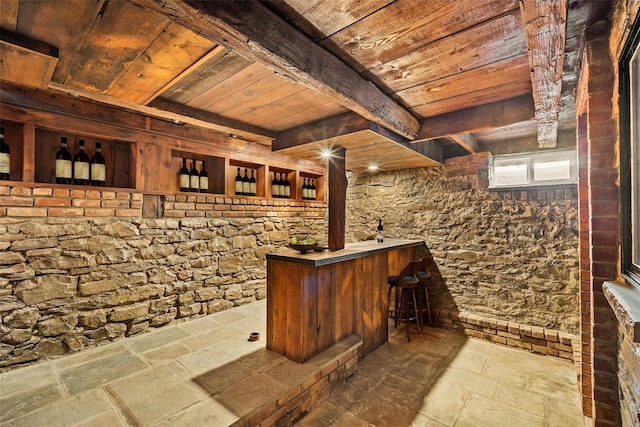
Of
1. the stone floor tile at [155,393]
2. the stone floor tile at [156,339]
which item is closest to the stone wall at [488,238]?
the stone floor tile at [156,339]

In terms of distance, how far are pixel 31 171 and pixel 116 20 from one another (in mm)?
1712

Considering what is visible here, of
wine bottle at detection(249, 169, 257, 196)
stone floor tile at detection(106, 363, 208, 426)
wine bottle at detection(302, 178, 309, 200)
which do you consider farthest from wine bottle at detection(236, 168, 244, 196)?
stone floor tile at detection(106, 363, 208, 426)

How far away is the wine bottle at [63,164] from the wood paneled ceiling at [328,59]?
824 mm

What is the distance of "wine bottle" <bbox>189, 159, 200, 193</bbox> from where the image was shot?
3213 millimetres

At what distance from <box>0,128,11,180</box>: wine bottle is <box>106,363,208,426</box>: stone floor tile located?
1.83 m

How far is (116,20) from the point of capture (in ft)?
4.30

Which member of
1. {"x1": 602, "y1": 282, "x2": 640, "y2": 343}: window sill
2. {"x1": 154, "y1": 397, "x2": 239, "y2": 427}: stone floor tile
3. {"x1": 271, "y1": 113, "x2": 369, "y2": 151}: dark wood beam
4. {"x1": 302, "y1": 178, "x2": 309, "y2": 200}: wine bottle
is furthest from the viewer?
{"x1": 302, "y1": 178, "x2": 309, "y2": 200}: wine bottle

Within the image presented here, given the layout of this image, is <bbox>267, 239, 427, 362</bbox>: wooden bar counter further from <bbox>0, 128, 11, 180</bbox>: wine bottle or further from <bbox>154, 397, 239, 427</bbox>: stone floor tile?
<bbox>0, 128, 11, 180</bbox>: wine bottle

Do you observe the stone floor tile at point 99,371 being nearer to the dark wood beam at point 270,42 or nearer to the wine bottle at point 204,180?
the wine bottle at point 204,180

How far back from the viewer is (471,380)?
8.12 feet

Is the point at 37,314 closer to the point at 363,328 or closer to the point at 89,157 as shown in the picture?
the point at 89,157

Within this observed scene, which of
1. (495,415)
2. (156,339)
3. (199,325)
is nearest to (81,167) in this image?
(156,339)

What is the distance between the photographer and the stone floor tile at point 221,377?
6.10 feet

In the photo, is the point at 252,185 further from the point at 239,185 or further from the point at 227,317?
the point at 227,317
